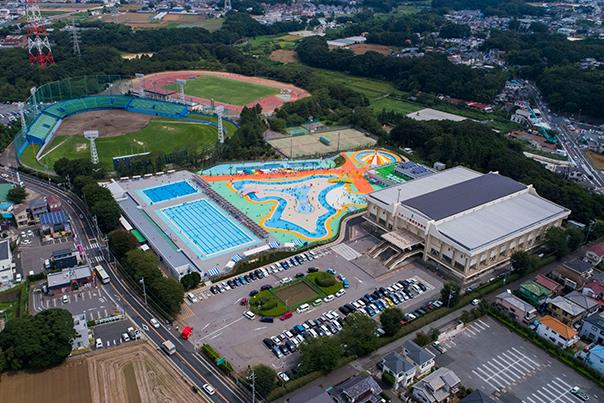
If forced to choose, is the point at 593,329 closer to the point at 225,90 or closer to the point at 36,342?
the point at 36,342

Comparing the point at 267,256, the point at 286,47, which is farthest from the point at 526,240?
the point at 286,47

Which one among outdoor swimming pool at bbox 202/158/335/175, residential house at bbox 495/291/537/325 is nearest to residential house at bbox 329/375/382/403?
residential house at bbox 495/291/537/325

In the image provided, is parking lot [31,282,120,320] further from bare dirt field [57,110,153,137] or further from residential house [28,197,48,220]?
bare dirt field [57,110,153,137]

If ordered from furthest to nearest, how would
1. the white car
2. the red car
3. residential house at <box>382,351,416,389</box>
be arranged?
the red car
residential house at <box>382,351,416,389</box>
the white car

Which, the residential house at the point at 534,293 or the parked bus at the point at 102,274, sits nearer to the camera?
the residential house at the point at 534,293

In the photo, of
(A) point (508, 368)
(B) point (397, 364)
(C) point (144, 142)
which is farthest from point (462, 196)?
(C) point (144, 142)

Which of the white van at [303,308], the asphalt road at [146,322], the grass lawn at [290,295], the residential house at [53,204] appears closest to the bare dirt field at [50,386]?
the asphalt road at [146,322]

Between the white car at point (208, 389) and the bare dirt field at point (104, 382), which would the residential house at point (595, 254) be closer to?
the white car at point (208, 389)
